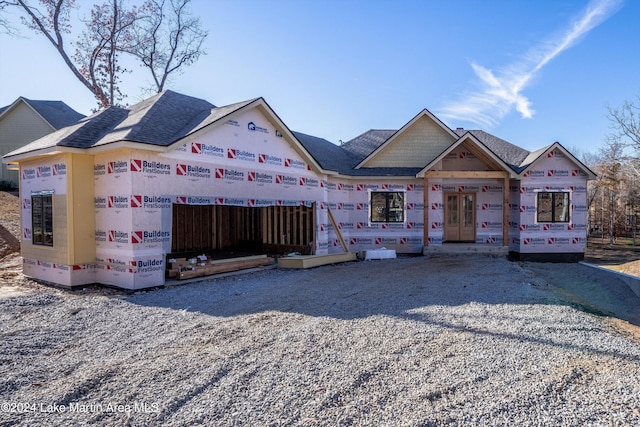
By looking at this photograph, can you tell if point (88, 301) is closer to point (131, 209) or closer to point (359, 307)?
point (131, 209)

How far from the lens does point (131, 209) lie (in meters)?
8.68

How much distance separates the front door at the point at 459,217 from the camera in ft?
54.9

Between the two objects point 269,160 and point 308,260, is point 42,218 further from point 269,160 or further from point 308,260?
point 308,260

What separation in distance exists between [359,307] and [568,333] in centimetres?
337

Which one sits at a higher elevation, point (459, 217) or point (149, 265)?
point (459, 217)

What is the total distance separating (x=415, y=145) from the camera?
55.5ft

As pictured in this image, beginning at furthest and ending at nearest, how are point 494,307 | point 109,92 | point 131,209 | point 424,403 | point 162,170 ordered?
point 109,92 < point 162,170 < point 131,209 < point 494,307 < point 424,403

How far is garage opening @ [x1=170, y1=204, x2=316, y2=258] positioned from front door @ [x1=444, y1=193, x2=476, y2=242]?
6.59m

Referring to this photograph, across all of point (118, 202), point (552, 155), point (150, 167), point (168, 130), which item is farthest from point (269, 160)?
point (552, 155)

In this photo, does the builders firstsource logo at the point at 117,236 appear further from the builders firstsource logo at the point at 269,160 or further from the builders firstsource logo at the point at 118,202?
the builders firstsource logo at the point at 269,160

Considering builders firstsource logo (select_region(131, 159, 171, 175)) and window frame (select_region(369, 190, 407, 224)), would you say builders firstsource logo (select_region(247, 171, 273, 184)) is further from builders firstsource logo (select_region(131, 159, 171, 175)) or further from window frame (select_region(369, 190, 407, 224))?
window frame (select_region(369, 190, 407, 224))

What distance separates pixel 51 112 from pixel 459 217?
2680cm

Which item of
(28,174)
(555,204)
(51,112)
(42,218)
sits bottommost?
(42,218)

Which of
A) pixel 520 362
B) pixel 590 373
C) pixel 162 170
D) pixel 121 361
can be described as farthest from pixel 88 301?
pixel 590 373
